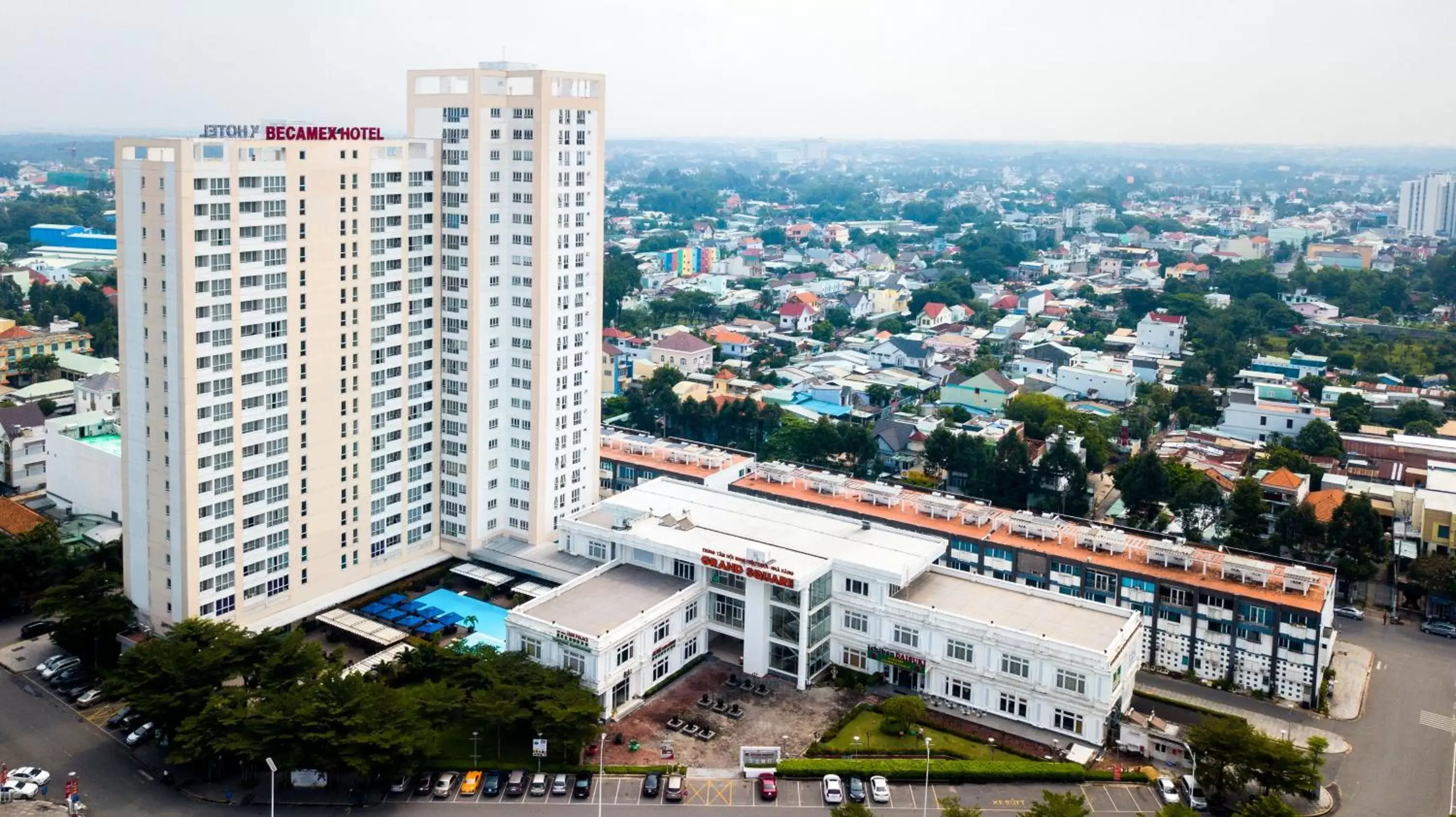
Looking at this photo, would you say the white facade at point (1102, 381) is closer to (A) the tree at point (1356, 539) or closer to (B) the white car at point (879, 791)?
(A) the tree at point (1356, 539)

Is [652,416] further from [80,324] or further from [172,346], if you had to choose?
[80,324]

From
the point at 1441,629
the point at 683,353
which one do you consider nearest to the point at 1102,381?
the point at 683,353

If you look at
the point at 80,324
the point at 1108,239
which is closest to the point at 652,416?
the point at 80,324

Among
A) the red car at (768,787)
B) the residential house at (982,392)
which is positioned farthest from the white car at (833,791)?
the residential house at (982,392)

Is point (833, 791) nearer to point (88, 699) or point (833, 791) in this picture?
point (833, 791)

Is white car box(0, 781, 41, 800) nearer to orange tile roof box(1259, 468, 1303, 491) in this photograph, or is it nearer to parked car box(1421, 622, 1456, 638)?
parked car box(1421, 622, 1456, 638)

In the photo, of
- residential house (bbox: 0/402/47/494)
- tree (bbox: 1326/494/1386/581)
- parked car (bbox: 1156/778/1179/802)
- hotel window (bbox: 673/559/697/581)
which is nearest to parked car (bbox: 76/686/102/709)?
hotel window (bbox: 673/559/697/581)
